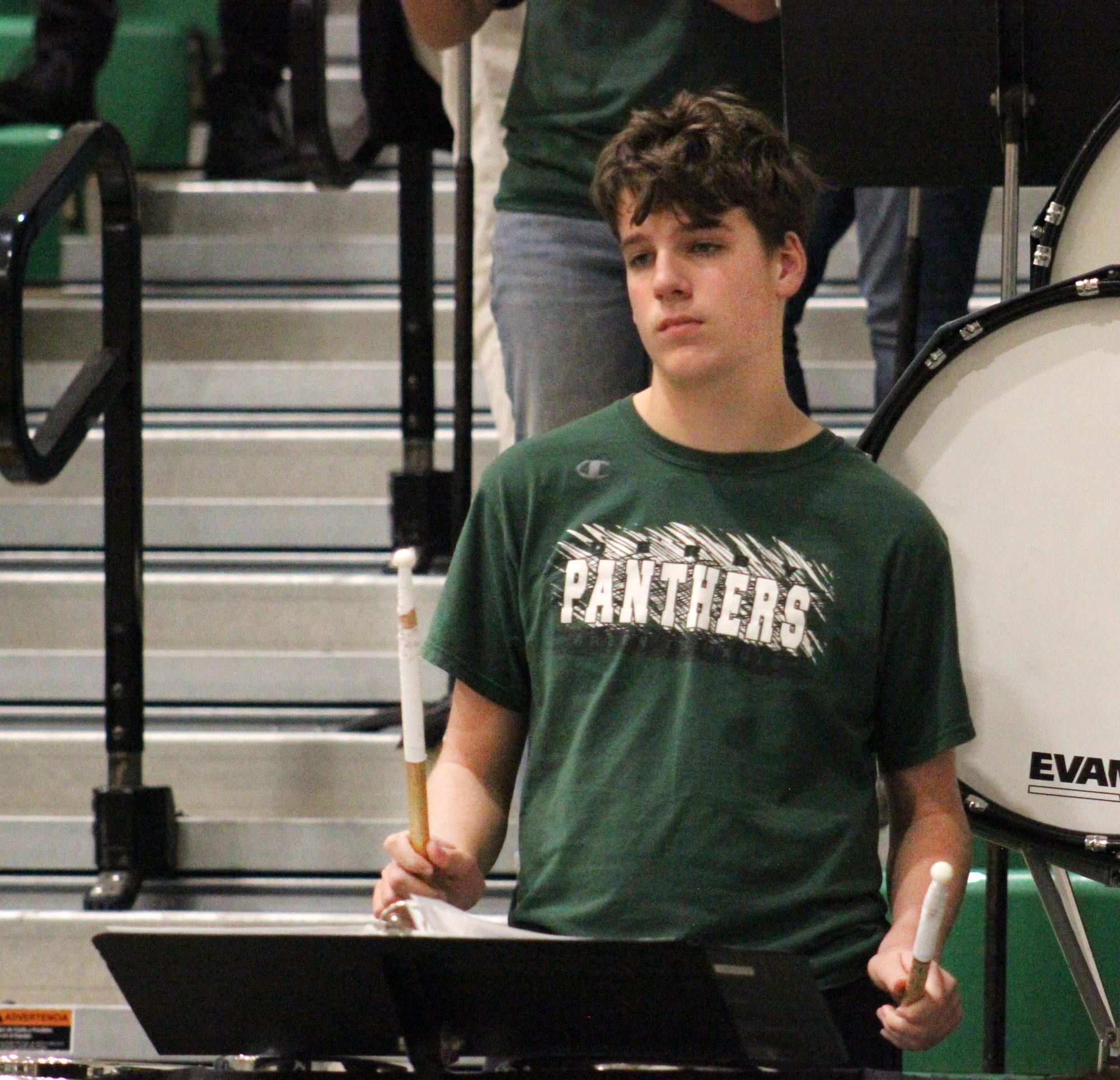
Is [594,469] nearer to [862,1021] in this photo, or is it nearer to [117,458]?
[862,1021]

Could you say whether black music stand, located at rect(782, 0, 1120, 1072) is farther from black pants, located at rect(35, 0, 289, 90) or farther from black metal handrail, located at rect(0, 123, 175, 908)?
black pants, located at rect(35, 0, 289, 90)

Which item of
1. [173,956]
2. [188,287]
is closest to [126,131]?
[188,287]

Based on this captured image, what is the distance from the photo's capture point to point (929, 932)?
1.29 metres

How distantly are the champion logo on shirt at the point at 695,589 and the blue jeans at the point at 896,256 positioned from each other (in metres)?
1.12

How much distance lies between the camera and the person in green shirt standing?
2.36m

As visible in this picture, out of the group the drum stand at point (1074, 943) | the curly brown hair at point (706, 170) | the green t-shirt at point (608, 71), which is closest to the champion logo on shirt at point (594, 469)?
the curly brown hair at point (706, 170)

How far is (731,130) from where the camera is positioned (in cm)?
172

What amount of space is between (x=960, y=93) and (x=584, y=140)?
514 millimetres

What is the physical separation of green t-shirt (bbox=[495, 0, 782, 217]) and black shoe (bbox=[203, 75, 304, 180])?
2.11 m

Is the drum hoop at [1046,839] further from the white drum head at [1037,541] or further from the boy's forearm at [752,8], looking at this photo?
the boy's forearm at [752,8]

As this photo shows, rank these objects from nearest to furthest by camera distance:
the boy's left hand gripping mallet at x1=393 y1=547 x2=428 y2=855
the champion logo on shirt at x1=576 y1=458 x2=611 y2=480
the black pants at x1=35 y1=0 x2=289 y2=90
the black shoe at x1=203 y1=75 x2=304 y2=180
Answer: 1. the boy's left hand gripping mallet at x1=393 y1=547 x2=428 y2=855
2. the champion logo on shirt at x1=576 y1=458 x2=611 y2=480
3. the black pants at x1=35 y1=0 x2=289 y2=90
4. the black shoe at x1=203 y1=75 x2=304 y2=180

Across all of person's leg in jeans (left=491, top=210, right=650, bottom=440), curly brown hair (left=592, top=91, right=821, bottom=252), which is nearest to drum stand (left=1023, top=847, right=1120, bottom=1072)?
curly brown hair (left=592, top=91, right=821, bottom=252)

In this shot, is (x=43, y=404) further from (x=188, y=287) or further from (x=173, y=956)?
(x=173, y=956)

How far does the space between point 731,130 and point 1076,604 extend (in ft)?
1.92
